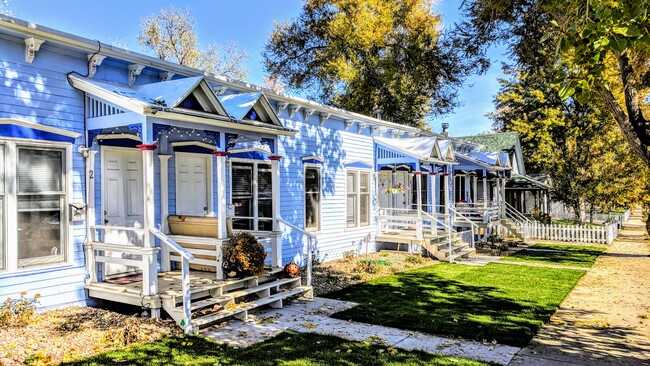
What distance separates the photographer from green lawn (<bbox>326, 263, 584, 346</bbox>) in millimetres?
7054

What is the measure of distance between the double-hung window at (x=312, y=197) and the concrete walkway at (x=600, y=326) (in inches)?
260

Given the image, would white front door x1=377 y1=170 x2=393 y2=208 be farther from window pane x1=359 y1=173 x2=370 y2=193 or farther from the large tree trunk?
the large tree trunk

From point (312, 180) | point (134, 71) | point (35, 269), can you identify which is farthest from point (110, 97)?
point (312, 180)

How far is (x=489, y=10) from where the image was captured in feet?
38.7

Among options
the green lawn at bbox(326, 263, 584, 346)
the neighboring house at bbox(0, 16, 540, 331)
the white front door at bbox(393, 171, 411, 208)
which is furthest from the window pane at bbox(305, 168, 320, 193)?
the white front door at bbox(393, 171, 411, 208)

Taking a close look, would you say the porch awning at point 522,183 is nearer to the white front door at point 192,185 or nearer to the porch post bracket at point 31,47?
the white front door at point 192,185

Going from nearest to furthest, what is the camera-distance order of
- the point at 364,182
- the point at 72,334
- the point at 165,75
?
the point at 72,334 → the point at 165,75 → the point at 364,182

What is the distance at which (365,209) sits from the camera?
1520 cm

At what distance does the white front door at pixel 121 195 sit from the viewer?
25.4 ft

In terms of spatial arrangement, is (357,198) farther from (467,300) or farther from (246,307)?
(246,307)

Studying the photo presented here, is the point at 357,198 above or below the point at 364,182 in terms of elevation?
below

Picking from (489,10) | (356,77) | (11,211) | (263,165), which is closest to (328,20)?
(356,77)

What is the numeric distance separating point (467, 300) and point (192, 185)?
19.8 feet

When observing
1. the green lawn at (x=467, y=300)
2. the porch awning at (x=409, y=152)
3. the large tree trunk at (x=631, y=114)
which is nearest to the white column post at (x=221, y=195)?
the green lawn at (x=467, y=300)
